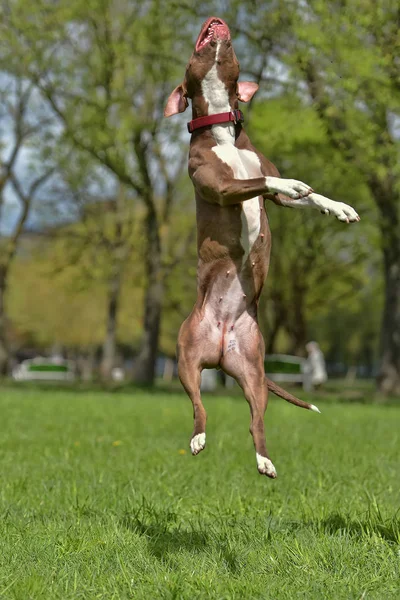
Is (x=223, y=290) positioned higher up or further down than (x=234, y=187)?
further down

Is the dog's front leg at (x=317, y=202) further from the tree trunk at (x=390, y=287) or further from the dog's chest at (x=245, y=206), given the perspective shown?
the tree trunk at (x=390, y=287)

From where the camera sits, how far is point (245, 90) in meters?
3.31

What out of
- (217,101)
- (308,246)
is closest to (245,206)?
(217,101)

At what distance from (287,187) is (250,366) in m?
0.71

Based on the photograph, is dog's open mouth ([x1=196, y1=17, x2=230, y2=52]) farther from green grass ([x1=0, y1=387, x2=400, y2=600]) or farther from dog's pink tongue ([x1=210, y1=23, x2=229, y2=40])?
green grass ([x1=0, y1=387, x2=400, y2=600])

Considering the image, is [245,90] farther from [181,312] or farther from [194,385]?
[181,312]

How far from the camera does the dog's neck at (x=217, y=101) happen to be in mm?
3152

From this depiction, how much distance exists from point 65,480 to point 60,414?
7.24 metres

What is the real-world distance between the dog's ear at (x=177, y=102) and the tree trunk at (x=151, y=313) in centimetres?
2243

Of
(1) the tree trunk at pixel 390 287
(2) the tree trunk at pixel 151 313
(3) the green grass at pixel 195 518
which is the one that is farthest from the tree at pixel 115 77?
(3) the green grass at pixel 195 518

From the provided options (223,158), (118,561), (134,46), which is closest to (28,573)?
(118,561)

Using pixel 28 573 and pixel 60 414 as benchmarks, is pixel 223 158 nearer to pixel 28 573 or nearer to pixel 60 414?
pixel 28 573

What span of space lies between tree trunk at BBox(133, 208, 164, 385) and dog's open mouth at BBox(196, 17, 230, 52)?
22506 mm

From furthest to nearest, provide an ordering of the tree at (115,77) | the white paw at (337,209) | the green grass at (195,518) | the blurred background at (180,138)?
the tree at (115,77) < the blurred background at (180,138) < the green grass at (195,518) < the white paw at (337,209)
